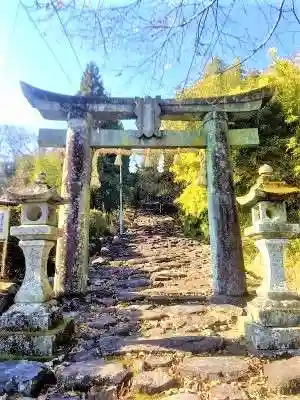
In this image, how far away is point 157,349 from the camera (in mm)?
4191

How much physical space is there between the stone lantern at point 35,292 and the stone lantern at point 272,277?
2.37 meters

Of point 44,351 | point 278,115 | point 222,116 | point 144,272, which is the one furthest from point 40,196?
point 278,115

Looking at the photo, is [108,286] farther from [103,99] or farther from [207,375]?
[207,375]

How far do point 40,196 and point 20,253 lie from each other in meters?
5.91

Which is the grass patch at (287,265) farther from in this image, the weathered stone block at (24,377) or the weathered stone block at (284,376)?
the weathered stone block at (24,377)

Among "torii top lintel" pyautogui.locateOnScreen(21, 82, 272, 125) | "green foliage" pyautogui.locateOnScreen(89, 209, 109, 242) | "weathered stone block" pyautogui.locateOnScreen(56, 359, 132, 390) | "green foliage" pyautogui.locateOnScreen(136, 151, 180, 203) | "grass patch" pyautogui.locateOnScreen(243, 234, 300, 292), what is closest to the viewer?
"weathered stone block" pyautogui.locateOnScreen(56, 359, 132, 390)

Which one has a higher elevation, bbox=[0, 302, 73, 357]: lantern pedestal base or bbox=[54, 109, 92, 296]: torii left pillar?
bbox=[54, 109, 92, 296]: torii left pillar

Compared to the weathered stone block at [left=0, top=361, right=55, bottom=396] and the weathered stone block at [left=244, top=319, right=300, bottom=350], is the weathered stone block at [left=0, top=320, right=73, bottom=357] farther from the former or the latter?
the weathered stone block at [left=244, top=319, right=300, bottom=350]

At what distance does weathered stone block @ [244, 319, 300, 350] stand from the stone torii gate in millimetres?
2548

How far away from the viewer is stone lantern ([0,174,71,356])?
418 cm

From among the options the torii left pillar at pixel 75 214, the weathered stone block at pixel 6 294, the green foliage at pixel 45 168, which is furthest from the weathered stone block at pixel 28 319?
the green foliage at pixel 45 168

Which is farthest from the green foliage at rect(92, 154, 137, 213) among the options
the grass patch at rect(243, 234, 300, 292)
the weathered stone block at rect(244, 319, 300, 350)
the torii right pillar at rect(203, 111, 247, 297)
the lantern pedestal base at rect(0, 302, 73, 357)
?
the weathered stone block at rect(244, 319, 300, 350)

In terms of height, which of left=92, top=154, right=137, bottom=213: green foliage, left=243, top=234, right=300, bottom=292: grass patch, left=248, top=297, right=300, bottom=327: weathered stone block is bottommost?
left=248, top=297, right=300, bottom=327: weathered stone block

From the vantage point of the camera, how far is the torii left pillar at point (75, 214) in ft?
22.6
